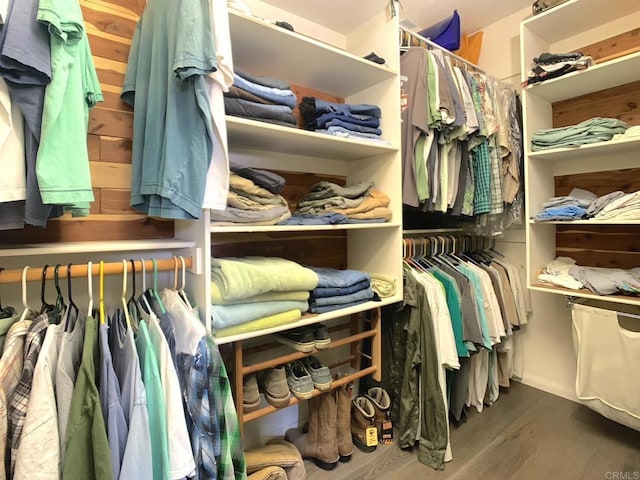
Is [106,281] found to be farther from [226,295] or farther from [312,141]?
[312,141]

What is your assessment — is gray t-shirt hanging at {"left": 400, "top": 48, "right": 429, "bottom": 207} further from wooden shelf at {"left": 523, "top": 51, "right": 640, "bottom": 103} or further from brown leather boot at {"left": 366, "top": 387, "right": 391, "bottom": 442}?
brown leather boot at {"left": 366, "top": 387, "right": 391, "bottom": 442}

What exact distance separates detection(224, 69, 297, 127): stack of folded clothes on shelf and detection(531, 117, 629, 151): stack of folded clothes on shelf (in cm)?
141

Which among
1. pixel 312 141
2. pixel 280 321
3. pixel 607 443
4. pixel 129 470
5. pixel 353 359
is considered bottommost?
pixel 607 443

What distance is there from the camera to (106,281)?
127cm

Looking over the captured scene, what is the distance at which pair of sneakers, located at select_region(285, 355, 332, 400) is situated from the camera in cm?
148

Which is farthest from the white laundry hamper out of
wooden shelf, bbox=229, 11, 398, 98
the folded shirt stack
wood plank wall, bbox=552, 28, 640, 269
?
wooden shelf, bbox=229, 11, 398, 98

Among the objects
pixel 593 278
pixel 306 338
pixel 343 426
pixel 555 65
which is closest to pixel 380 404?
pixel 343 426

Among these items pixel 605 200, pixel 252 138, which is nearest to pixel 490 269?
pixel 605 200

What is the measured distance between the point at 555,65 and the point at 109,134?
6.89ft

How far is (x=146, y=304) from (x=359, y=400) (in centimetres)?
123

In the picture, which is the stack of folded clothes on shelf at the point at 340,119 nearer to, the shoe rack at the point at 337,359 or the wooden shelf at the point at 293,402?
the shoe rack at the point at 337,359

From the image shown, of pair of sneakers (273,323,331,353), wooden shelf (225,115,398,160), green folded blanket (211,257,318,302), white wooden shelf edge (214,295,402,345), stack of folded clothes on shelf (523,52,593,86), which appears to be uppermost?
stack of folded clothes on shelf (523,52,593,86)

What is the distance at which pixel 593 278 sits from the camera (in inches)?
69.0

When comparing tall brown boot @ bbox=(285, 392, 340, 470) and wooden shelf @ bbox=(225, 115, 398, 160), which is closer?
wooden shelf @ bbox=(225, 115, 398, 160)
